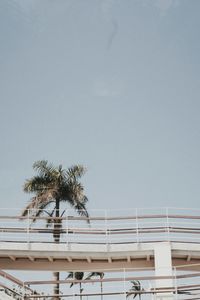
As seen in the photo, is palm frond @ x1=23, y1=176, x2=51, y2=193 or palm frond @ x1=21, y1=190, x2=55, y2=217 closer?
palm frond @ x1=21, y1=190, x2=55, y2=217

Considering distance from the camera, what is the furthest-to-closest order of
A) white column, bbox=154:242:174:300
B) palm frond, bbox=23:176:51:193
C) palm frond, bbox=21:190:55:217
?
1. palm frond, bbox=23:176:51:193
2. palm frond, bbox=21:190:55:217
3. white column, bbox=154:242:174:300

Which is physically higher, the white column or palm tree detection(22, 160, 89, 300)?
palm tree detection(22, 160, 89, 300)

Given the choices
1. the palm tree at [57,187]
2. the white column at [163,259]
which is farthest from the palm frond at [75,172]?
the white column at [163,259]

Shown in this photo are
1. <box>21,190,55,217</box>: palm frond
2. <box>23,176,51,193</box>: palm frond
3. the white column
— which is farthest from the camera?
<box>23,176,51,193</box>: palm frond

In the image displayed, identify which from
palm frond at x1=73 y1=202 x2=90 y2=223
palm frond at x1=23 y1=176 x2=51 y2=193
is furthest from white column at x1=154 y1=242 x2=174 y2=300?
palm frond at x1=23 y1=176 x2=51 y2=193

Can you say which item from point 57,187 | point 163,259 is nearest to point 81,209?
point 57,187

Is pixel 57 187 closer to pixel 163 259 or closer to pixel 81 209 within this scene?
pixel 81 209

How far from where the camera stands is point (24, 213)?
26203 mm

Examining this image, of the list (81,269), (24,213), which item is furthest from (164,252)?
(24,213)

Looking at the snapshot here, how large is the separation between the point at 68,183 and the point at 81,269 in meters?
8.80

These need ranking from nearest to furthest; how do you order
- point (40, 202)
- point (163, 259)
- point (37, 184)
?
point (163, 259), point (40, 202), point (37, 184)

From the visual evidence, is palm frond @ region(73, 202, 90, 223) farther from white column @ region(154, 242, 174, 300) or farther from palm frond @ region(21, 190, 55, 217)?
white column @ region(154, 242, 174, 300)

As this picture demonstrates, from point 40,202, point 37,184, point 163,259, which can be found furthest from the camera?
point 37,184

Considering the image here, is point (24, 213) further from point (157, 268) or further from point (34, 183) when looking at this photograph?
point (157, 268)
